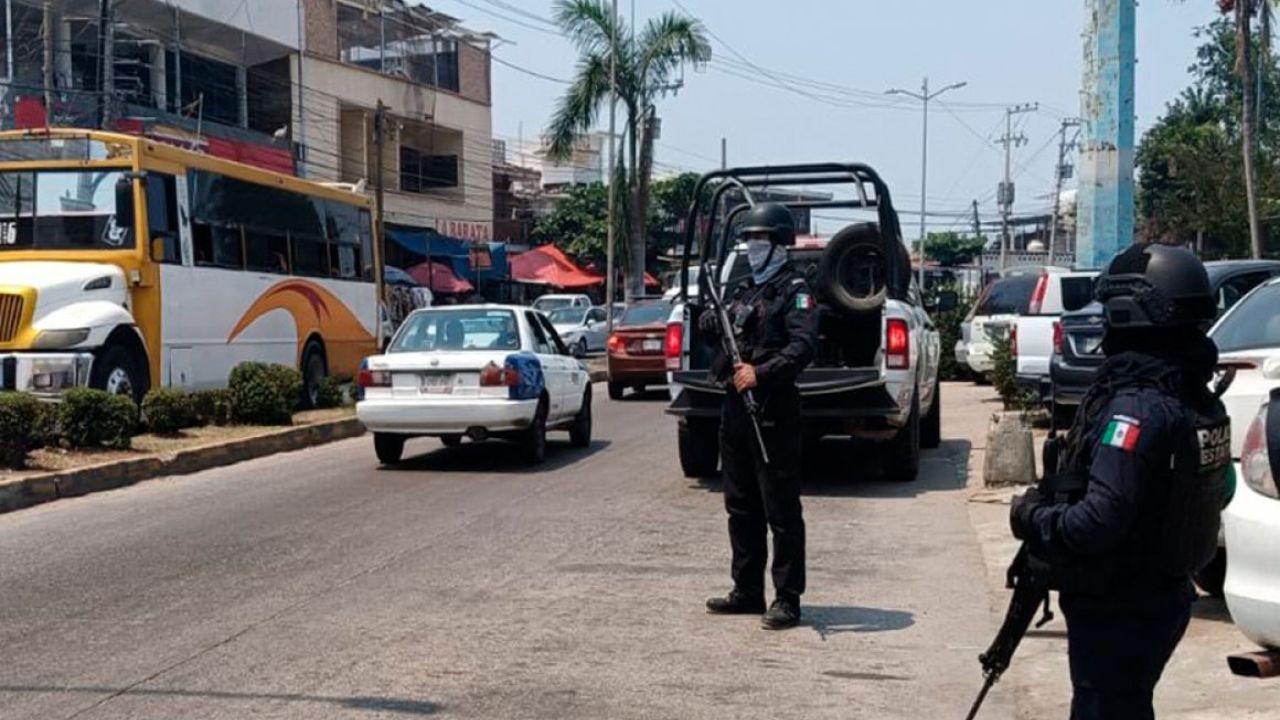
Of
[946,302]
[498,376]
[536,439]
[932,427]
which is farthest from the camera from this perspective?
[932,427]

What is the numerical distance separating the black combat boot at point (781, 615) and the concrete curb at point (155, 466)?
6.48 meters

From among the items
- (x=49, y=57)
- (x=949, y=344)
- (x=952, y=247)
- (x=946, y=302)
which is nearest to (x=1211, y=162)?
(x=949, y=344)

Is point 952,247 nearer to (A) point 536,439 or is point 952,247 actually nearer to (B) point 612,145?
(B) point 612,145

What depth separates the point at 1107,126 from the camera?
18.8 m

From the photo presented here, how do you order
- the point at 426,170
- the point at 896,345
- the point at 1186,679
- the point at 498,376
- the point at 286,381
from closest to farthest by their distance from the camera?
the point at 1186,679 → the point at 896,345 → the point at 498,376 → the point at 286,381 → the point at 426,170

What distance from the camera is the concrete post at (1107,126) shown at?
18594 mm

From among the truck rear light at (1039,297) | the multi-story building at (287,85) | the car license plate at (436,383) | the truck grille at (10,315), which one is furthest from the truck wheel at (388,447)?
the multi-story building at (287,85)

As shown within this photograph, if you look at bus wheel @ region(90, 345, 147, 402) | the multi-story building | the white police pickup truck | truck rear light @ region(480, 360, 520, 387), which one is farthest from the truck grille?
the multi-story building

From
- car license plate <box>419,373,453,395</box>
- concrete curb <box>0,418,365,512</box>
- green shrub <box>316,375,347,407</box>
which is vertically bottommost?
concrete curb <box>0,418,365,512</box>

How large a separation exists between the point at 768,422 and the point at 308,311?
48.1 ft

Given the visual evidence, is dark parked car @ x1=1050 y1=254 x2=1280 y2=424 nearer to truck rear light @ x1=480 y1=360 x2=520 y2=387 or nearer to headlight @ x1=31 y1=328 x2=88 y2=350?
truck rear light @ x1=480 y1=360 x2=520 y2=387

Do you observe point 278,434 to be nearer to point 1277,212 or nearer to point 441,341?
point 441,341

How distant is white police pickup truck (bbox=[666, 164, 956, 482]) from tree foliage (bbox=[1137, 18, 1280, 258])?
2.19m

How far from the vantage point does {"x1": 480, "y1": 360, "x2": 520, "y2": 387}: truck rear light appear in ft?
40.8
